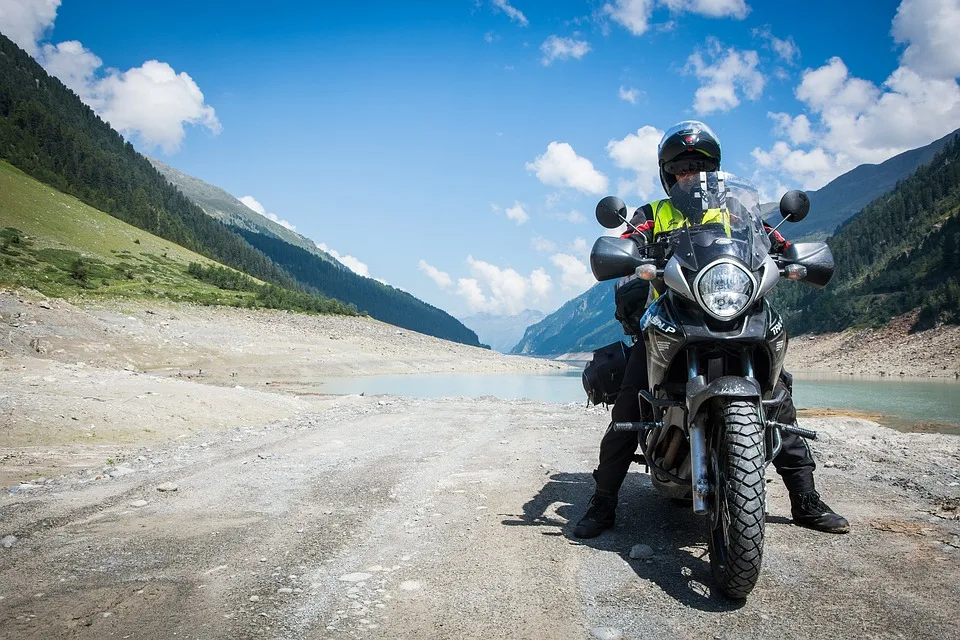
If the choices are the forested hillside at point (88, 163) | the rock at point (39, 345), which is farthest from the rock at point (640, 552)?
the forested hillside at point (88, 163)

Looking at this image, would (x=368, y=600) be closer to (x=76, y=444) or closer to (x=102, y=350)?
(x=76, y=444)

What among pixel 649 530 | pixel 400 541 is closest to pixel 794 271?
pixel 649 530

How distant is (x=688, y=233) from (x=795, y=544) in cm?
224

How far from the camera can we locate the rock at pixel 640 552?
384 centimetres

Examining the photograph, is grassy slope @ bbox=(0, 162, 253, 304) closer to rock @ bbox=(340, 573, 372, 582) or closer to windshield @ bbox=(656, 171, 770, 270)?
rock @ bbox=(340, 573, 372, 582)

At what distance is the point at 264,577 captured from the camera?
3367mm

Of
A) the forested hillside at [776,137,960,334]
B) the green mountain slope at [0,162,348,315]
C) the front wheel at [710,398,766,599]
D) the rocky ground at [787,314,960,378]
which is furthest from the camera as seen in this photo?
the forested hillside at [776,137,960,334]

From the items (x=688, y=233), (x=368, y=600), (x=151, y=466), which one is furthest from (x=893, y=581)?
(x=151, y=466)

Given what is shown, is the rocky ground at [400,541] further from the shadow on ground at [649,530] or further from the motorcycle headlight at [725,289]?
the motorcycle headlight at [725,289]

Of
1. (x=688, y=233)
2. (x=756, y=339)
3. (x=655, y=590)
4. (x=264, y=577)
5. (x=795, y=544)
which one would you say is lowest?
(x=264, y=577)

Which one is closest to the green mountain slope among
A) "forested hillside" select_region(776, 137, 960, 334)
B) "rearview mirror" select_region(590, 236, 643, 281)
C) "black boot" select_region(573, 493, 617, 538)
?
"black boot" select_region(573, 493, 617, 538)

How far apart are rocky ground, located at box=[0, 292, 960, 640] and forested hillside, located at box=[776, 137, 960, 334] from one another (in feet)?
216

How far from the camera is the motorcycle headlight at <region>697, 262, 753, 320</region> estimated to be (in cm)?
343

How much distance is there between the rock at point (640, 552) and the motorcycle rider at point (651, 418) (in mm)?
441
